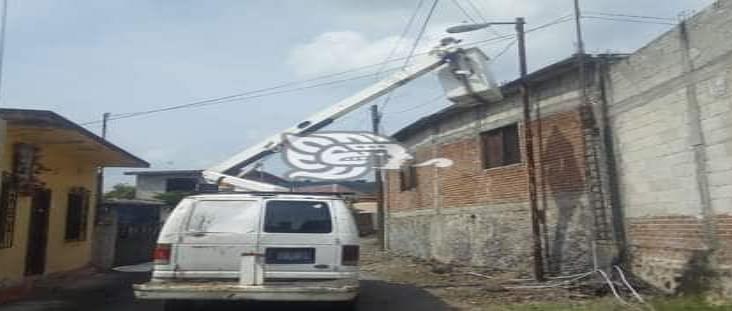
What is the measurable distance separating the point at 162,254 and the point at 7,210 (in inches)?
198

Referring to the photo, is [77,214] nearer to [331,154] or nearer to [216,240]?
[331,154]

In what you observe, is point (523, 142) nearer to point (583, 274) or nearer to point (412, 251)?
point (583, 274)

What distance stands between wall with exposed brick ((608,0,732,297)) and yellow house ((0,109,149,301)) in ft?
29.0

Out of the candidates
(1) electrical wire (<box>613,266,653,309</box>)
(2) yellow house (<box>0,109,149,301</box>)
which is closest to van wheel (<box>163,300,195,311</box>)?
(2) yellow house (<box>0,109,149,301</box>)

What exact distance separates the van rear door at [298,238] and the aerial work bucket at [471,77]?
5.22m

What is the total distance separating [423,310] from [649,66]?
4.97m

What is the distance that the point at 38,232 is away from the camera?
13898mm

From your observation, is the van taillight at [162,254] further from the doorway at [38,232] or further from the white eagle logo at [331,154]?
the doorway at [38,232]

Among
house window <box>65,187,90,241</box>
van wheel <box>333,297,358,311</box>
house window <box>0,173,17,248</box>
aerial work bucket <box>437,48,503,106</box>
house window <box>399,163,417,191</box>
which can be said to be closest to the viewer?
van wheel <box>333,297,358,311</box>

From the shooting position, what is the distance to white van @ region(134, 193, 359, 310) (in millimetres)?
8266

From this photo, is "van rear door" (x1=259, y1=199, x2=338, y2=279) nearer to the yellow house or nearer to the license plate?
the license plate

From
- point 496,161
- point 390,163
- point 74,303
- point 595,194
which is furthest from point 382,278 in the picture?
point 74,303

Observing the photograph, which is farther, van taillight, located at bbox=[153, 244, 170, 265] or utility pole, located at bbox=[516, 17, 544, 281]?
utility pole, located at bbox=[516, 17, 544, 281]

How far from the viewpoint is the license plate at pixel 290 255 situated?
8.59 metres
